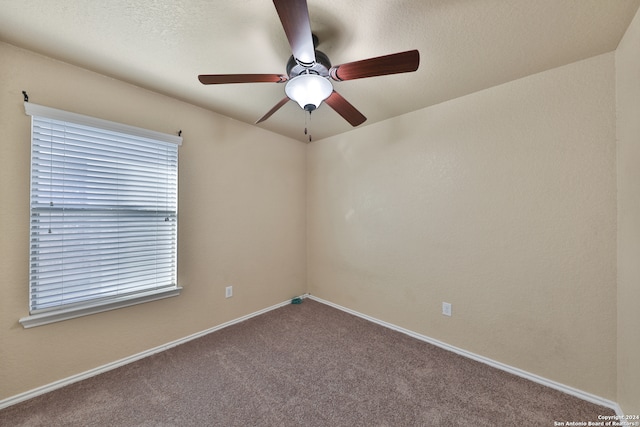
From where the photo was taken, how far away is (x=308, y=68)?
4.50ft

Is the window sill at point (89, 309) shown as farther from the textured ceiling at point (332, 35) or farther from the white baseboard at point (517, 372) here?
the white baseboard at point (517, 372)

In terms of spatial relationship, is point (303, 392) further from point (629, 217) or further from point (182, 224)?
point (629, 217)

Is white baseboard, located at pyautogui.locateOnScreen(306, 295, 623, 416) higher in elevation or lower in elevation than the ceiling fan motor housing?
lower

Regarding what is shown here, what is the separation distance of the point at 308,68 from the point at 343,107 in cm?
41

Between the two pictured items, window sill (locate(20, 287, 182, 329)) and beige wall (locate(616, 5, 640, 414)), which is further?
window sill (locate(20, 287, 182, 329))

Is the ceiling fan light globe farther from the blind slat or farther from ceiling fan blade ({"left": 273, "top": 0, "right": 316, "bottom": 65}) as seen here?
the blind slat

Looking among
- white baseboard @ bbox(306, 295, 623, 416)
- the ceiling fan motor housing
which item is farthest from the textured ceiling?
white baseboard @ bbox(306, 295, 623, 416)

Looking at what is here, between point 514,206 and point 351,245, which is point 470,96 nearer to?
point 514,206

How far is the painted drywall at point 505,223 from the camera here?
159cm

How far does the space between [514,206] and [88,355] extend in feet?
11.6

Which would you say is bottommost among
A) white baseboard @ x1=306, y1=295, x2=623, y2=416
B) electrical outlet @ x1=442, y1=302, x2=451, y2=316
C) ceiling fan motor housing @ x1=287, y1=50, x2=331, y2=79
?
white baseboard @ x1=306, y1=295, x2=623, y2=416

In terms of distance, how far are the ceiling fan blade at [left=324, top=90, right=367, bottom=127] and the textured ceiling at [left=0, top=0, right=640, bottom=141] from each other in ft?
0.99

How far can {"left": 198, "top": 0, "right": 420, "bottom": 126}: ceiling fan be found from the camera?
1.01 m

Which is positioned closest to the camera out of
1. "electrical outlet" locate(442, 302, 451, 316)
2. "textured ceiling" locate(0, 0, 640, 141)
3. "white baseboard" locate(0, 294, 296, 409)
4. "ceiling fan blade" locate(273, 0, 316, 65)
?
"ceiling fan blade" locate(273, 0, 316, 65)
